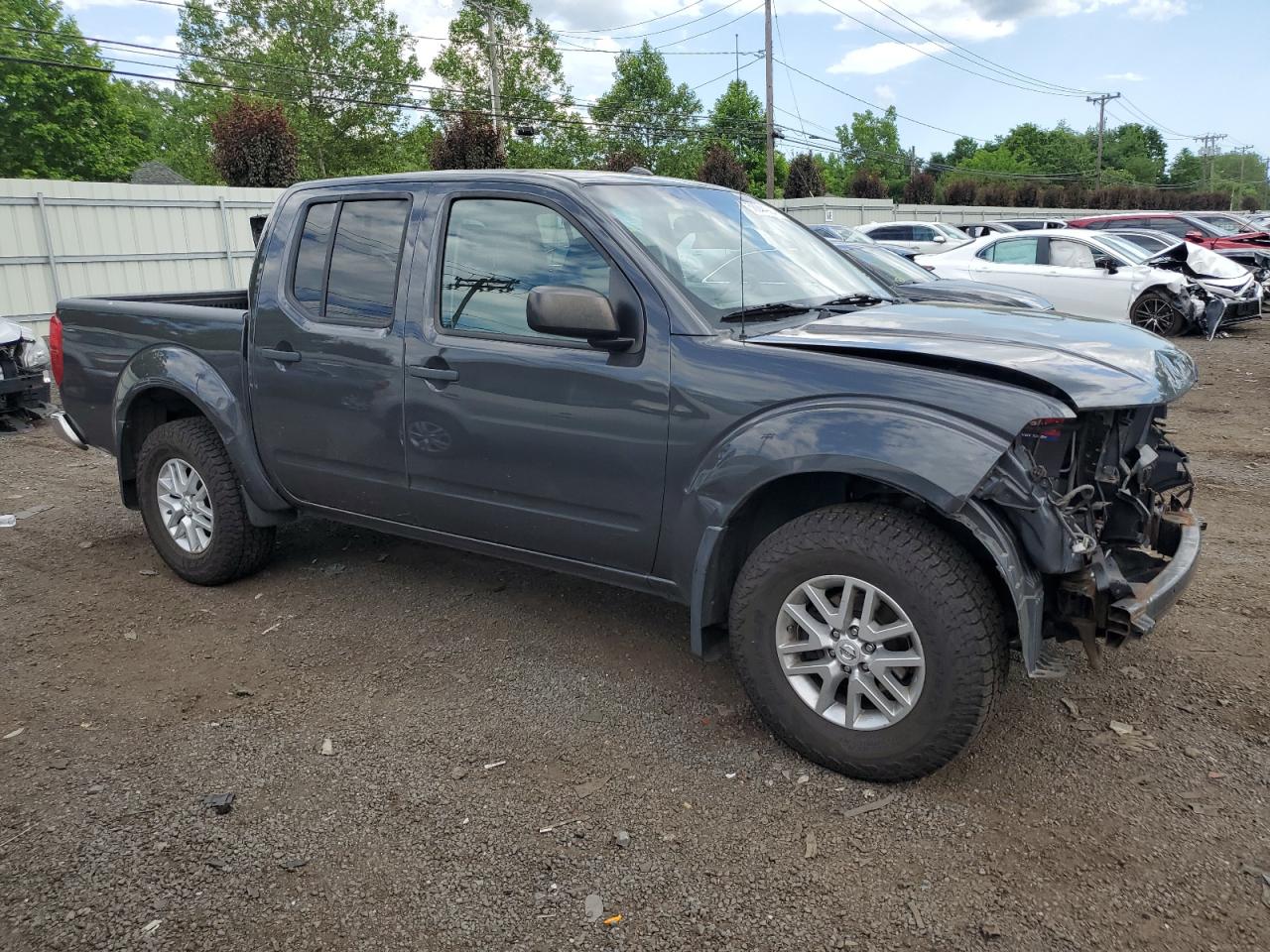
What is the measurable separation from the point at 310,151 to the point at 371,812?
180 feet

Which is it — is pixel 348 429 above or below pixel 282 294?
below

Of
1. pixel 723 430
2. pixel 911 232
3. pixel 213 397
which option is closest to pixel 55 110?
pixel 911 232

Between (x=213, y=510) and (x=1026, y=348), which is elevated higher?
(x=1026, y=348)

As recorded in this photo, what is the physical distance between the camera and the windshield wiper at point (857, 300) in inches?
149

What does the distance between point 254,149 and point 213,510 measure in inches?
736

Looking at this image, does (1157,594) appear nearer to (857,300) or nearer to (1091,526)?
(1091,526)

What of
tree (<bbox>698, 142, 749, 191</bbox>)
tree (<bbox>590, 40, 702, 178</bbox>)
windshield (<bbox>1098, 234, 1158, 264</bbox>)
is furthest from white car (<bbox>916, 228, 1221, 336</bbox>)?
tree (<bbox>590, 40, 702, 178</bbox>)

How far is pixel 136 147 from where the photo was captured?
51312 mm

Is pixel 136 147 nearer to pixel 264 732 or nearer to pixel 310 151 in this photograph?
pixel 310 151

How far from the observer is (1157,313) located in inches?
540

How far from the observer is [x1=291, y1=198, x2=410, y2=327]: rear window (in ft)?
13.2

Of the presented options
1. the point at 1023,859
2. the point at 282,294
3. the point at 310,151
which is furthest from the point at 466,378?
the point at 310,151

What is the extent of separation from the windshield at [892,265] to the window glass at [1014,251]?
472 centimetres

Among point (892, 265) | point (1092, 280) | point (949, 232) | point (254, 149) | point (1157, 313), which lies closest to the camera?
point (892, 265)
